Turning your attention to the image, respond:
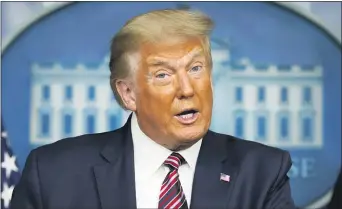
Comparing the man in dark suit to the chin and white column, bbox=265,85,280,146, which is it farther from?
white column, bbox=265,85,280,146

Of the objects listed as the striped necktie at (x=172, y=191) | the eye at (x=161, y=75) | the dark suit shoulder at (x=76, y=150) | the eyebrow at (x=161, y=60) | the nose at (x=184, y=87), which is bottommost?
the striped necktie at (x=172, y=191)

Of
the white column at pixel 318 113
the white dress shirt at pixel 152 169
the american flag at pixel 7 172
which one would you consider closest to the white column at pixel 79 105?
the american flag at pixel 7 172

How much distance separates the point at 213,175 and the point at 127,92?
0.97 ft

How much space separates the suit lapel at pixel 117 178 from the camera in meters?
1.44

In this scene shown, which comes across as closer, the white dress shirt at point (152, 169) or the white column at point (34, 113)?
the white dress shirt at point (152, 169)

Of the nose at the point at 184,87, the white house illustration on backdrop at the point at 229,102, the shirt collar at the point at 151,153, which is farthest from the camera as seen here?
the white house illustration on backdrop at the point at 229,102

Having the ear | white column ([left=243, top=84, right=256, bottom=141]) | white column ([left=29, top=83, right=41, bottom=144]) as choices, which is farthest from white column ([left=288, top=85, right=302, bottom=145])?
white column ([left=29, top=83, right=41, bottom=144])

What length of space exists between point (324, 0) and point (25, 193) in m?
1.11

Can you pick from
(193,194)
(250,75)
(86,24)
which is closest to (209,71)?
(193,194)

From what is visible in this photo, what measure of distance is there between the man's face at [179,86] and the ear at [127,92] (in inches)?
2.6

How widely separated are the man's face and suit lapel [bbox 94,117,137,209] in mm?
124

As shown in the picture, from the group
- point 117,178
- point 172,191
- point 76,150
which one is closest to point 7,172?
point 76,150

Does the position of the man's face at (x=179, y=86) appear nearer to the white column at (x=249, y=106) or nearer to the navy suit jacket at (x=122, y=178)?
the navy suit jacket at (x=122, y=178)

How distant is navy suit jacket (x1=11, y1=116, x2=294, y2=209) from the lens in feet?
4.76
